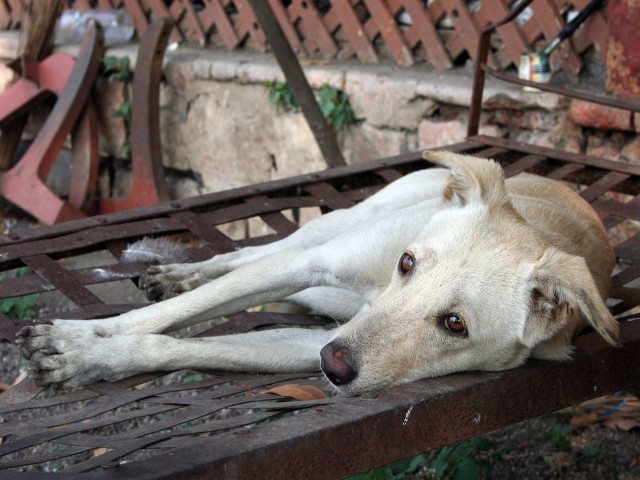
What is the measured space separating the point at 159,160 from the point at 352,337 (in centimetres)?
419

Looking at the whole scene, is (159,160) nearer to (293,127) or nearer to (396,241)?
(293,127)

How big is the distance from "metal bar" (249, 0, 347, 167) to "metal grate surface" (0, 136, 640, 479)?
116 cm

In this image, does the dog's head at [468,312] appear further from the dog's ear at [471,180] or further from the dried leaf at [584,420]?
the dried leaf at [584,420]

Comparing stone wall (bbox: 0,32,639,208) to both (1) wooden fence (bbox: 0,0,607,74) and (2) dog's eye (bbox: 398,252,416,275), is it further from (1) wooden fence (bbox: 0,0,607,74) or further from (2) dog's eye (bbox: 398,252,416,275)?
(2) dog's eye (bbox: 398,252,416,275)

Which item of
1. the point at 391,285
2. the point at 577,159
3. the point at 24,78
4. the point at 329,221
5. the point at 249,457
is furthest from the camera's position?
the point at 24,78

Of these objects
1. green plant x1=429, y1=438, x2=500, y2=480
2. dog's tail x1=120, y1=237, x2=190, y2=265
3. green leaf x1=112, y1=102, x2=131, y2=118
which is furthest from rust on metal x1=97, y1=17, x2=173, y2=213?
green plant x1=429, y1=438, x2=500, y2=480

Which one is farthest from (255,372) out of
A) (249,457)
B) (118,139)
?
(118,139)

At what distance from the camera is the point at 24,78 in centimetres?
695

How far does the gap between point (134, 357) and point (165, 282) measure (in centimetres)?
73

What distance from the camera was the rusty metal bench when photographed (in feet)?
6.62

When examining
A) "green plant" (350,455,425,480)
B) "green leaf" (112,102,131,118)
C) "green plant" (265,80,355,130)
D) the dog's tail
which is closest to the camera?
"green plant" (350,455,425,480)

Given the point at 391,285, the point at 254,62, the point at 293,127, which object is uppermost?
the point at 254,62

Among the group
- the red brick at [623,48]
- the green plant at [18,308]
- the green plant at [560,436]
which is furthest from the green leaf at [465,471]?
the green plant at [18,308]

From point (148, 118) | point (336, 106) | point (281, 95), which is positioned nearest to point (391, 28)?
point (336, 106)
